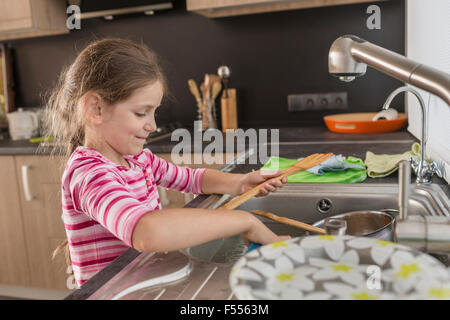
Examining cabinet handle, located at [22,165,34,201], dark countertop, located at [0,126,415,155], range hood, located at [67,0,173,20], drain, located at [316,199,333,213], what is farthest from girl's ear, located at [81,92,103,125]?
range hood, located at [67,0,173,20]

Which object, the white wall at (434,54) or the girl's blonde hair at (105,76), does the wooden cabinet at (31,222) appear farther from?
the white wall at (434,54)

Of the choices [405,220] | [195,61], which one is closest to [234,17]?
[195,61]

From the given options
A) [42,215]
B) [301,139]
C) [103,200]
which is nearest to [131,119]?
[103,200]

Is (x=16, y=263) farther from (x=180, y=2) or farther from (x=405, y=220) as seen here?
(x=405, y=220)

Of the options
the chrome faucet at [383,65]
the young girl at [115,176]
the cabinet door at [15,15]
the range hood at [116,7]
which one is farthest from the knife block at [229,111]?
the chrome faucet at [383,65]

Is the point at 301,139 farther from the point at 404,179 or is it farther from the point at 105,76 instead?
the point at 404,179

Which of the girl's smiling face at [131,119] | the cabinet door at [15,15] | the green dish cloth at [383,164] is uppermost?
the cabinet door at [15,15]

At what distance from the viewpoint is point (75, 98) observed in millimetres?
1008

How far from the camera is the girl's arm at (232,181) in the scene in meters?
1.11

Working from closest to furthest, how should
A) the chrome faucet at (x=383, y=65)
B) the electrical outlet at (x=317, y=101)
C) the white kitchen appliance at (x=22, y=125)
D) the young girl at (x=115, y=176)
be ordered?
the chrome faucet at (x=383, y=65), the young girl at (x=115, y=176), the electrical outlet at (x=317, y=101), the white kitchen appliance at (x=22, y=125)

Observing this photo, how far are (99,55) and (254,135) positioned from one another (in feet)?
4.48

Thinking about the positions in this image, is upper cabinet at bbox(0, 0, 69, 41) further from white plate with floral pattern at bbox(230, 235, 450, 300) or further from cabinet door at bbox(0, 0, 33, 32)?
white plate with floral pattern at bbox(230, 235, 450, 300)

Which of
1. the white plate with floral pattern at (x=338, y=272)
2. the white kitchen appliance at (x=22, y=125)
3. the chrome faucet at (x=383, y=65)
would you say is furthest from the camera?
the white kitchen appliance at (x=22, y=125)
